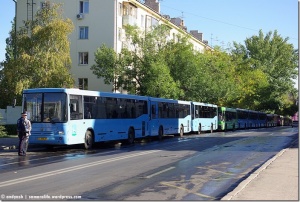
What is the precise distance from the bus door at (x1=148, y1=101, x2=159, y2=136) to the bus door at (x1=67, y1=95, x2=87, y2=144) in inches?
355

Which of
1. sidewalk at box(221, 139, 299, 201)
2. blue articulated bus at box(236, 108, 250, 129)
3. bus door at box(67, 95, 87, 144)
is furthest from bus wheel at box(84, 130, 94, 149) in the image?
blue articulated bus at box(236, 108, 250, 129)

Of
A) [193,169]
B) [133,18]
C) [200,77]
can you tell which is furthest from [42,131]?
[133,18]

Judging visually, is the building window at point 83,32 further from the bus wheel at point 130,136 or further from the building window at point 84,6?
the bus wheel at point 130,136

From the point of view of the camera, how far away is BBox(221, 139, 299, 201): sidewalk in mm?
8477

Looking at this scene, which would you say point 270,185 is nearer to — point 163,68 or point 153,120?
point 153,120

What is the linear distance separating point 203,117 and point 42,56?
17357 millimetres

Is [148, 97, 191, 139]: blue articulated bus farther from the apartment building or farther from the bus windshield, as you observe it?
the apartment building

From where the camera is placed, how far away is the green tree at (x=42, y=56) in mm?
33312

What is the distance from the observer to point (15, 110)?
3456 cm

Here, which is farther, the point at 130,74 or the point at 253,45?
the point at 253,45

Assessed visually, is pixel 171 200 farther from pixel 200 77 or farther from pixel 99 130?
pixel 200 77

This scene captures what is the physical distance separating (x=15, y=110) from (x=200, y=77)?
20454mm

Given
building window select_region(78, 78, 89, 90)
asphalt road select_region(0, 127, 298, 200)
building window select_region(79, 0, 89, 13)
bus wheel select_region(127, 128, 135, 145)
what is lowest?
asphalt road select_region(0, 127, 298, 200)

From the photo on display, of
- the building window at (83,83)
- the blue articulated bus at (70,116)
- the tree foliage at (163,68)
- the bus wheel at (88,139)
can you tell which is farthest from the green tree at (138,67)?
the bus wheel at (88,139)
